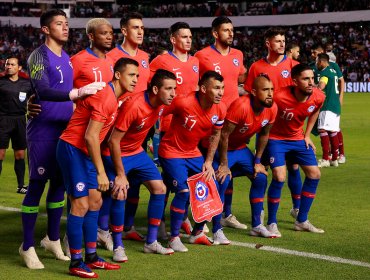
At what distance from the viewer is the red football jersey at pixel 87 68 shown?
25.8ft

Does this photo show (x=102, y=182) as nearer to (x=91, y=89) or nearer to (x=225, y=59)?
(x=91, y=89)

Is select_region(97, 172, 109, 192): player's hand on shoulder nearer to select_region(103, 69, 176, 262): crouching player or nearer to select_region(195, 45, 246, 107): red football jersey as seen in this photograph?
select_region(103, 69, 176, 262): crouching player

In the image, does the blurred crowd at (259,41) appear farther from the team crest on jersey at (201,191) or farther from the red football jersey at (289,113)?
→ the team crest on jersey at (201,191)

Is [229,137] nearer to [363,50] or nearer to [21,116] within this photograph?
[21,116]

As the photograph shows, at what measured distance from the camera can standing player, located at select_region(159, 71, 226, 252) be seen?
→ 306 inches

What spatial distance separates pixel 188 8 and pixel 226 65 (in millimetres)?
52560

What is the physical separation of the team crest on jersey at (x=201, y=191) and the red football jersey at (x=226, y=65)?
196 centimetres

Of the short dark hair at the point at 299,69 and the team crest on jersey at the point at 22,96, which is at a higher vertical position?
the short dark hair at the point at 299,69

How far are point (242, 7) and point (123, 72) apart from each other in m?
54.7

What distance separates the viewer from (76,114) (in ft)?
22.0

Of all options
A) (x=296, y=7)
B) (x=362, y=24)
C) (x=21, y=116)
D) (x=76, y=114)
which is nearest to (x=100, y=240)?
(x=76, y=114)

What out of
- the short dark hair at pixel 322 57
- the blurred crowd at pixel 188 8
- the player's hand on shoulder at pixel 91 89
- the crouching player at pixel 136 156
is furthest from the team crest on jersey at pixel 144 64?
the blurred crowd at pixel 188 8

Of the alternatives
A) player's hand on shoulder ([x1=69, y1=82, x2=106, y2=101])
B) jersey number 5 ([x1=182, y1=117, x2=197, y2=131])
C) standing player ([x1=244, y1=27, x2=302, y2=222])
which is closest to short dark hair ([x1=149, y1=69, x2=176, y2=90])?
jersey number 5 ([x1=182, y1=117, x2=197, y2=131])

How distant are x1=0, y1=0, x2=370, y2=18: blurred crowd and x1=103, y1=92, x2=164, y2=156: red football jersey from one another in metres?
49.2
